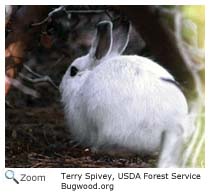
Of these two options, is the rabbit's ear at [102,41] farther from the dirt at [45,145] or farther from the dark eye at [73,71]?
the dirt at [45,145]

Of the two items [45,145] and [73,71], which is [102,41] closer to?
[73,71]

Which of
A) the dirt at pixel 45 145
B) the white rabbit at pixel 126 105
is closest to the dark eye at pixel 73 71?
the white rabbit at pixel 126 105

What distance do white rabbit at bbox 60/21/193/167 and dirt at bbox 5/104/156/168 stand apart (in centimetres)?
4

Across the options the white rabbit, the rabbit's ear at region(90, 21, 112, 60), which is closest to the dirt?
the white rabbit

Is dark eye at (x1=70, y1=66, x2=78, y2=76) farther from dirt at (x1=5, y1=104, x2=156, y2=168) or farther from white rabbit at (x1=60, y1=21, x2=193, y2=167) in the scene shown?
dirt at (x1=5, y1=104, x2=156, y2=168)

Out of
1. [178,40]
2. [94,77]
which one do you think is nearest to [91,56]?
[94,77]

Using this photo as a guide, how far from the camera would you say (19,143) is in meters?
3.67

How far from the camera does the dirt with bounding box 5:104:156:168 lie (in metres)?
3.66

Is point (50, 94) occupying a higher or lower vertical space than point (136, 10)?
lower

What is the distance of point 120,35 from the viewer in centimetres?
365

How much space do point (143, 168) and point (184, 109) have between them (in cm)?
28

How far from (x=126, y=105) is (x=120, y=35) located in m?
0.27

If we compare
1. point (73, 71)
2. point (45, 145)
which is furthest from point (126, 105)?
point (45, 145)
